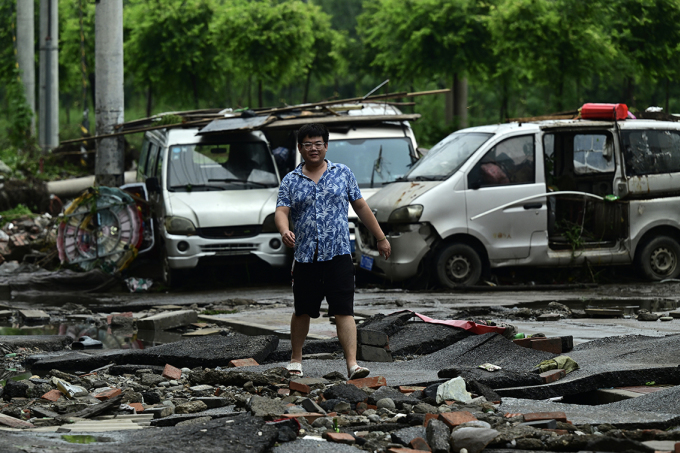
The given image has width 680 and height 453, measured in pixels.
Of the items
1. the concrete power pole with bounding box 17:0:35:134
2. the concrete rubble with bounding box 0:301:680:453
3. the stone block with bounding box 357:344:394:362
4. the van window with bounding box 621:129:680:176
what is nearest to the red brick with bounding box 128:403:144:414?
the concrete rubble with bounding box 0:301:680:453

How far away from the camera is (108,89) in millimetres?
14984

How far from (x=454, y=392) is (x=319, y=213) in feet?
4.90

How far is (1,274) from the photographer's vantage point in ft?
43.9

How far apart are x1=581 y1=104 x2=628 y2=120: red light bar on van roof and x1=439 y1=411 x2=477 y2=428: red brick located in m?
8.26

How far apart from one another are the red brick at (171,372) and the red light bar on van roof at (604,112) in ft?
24.8

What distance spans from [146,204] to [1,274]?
2.29m

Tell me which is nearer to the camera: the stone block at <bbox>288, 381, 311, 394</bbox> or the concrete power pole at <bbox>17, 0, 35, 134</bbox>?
the stone block at <bbox>288, 381, 311, 394</bbox>

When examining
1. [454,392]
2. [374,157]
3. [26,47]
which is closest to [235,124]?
[374,157]

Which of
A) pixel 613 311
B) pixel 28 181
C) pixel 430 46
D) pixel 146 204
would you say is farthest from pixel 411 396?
pixel 430 46

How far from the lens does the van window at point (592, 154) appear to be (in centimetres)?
1199

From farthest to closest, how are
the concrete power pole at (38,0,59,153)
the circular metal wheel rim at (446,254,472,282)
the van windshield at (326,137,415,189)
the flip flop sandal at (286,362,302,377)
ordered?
the concrete power pole at (38,0,59,153)
the van windshield at (326,137,415,189)
the circular metal wheel rim at (446,254,472,282)
the flip flop sandal at (286,362,302,377)

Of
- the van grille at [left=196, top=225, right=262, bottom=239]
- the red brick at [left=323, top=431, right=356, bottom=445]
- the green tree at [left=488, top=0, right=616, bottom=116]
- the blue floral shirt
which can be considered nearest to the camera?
the red brick at [left=323, top=431, right=356, bottom=445]

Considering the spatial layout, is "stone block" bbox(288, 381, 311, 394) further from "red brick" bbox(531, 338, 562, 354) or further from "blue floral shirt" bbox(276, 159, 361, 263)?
"red brick" bbox(531, 338, 562, 354)

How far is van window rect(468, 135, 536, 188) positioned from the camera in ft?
38.0
